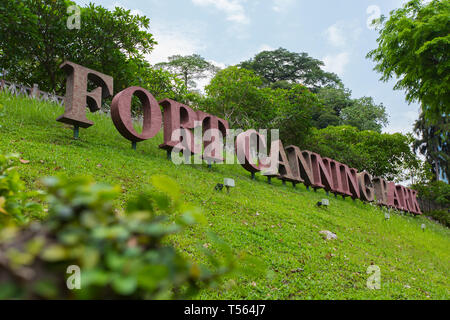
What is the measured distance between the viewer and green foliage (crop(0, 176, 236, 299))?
59 centimetres

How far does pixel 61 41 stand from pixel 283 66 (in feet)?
95.5

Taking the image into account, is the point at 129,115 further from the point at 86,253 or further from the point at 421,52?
the point at 421,52

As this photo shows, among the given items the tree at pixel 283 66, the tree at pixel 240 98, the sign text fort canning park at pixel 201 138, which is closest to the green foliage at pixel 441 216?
the sign text fort canning park at pixel 201 138

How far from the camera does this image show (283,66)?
3759cm

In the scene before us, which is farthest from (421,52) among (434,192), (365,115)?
(365,115)

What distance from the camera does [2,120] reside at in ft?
28.3

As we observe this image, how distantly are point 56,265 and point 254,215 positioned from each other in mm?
6684

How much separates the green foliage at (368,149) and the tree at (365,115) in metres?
6.55

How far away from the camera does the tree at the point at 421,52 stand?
11086 mm

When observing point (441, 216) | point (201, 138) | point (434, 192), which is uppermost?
point (201, 138)

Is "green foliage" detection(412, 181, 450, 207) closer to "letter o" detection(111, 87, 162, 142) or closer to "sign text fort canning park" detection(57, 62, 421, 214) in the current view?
"sign text fort canning park" detection(57, 62, 421, 214)

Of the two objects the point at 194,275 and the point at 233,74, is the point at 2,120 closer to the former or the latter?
the point at 194,275
